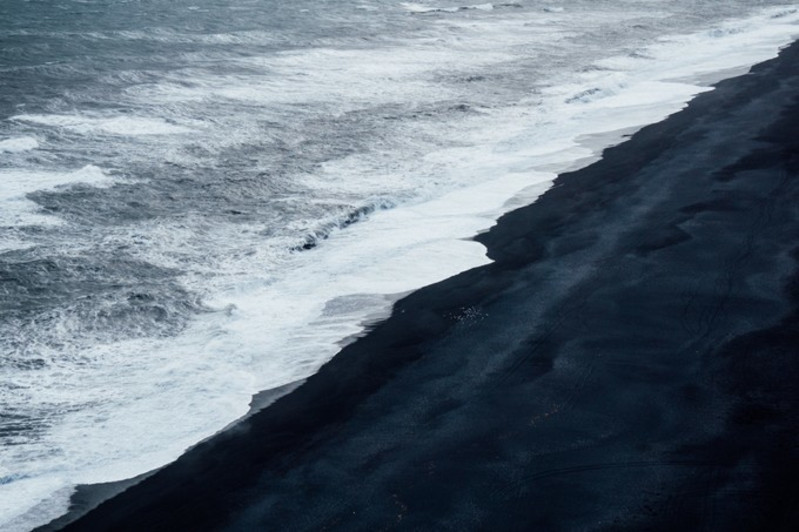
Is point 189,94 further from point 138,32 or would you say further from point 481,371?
point 481,371

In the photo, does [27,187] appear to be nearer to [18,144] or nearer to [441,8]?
[18,144]

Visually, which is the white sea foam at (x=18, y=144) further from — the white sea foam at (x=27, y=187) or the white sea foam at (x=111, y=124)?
the white sea foam at (x=27, y=187)

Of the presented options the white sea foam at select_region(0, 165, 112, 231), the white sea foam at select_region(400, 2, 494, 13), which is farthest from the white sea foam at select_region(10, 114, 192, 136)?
the white sea foam at select_region(400, 2, 494, 13)

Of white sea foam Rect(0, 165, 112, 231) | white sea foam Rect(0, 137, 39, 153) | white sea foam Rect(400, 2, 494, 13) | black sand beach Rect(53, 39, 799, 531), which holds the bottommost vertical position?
black sand beach Rect(53, 39, 799, 531)

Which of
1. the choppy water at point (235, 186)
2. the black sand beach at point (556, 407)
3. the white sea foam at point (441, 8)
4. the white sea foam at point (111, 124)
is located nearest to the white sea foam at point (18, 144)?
the choppy water at point (235, 186)

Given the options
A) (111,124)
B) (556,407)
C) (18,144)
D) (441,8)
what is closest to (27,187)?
(18,144)

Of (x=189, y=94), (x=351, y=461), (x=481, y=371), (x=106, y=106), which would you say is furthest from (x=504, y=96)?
(x=351, y=461)

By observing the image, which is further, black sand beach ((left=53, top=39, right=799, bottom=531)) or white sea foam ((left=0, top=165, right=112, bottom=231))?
white sea foam ((left=0, top=165, right=112, bottom=231))

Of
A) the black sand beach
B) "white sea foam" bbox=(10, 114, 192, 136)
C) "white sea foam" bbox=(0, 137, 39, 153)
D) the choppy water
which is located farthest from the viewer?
"white sea foam" bbox=(10, 114, 192, 136)

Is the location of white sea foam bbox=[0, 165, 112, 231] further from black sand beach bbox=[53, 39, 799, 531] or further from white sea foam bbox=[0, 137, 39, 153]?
black sand beach bbox=[53, 39, 799, 531]
